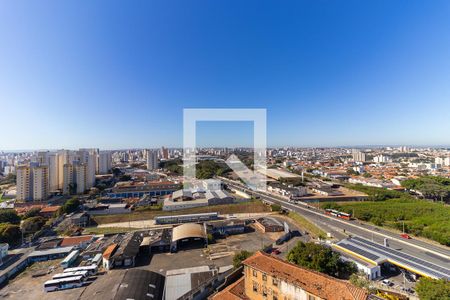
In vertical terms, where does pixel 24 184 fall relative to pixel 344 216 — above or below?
above

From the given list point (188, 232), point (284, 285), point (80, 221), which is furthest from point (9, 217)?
point (284, 285)

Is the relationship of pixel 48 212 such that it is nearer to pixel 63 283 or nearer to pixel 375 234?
pixel 63 283

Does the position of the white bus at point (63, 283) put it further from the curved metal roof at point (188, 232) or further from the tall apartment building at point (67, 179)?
the tall apartment building at point (67, 179)

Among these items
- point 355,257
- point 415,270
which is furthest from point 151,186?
point 415,270

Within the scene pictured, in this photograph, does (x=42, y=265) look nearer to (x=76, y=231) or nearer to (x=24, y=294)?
(x=24, y=294)

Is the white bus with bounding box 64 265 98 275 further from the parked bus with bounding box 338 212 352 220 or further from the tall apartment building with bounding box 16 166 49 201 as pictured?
the tall apartment building with bounding box 16 166 49 201

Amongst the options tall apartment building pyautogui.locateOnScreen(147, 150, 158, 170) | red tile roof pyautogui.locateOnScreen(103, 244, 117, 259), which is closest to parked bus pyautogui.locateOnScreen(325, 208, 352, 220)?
red tile roof pyautogui.locateOnScreen(103, 244, 117, 259)
